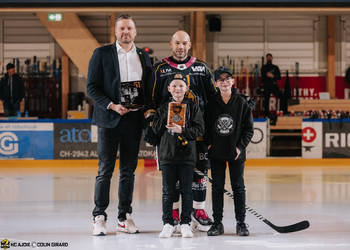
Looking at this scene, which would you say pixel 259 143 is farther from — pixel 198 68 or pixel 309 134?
pixel 198 68

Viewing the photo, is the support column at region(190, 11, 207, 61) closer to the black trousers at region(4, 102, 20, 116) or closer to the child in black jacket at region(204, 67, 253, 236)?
the black trousers at region(4, 102, 20, 116)

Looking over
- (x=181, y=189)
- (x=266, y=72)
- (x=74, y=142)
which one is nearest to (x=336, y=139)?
(x=266, y=72)

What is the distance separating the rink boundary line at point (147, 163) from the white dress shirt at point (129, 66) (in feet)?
20.5

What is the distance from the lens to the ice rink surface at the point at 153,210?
4969 mm

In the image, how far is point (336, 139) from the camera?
11.7 m

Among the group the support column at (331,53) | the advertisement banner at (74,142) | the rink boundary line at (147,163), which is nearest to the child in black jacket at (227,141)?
the rink boundary line at (147,163)

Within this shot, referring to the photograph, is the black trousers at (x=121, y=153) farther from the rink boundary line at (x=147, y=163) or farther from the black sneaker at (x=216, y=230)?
the rink boundary line at (x=147, y=163)

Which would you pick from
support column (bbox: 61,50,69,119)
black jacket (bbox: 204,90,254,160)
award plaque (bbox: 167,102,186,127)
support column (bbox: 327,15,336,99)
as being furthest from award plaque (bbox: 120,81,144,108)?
support column (bbox: 327,15,336,99)

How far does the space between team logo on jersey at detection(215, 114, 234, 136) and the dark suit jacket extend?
693 millimetres

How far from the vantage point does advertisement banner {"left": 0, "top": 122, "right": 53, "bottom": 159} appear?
1162 cm

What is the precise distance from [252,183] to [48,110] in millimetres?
8941

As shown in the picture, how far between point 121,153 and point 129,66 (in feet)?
2.48

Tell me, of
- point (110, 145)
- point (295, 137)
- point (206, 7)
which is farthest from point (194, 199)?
point (295, 137)

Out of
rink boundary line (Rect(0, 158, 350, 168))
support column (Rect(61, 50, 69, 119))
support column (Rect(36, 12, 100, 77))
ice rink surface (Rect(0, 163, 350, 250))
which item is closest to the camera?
ice rink surface (Rect(0, 163, 350, 250))
